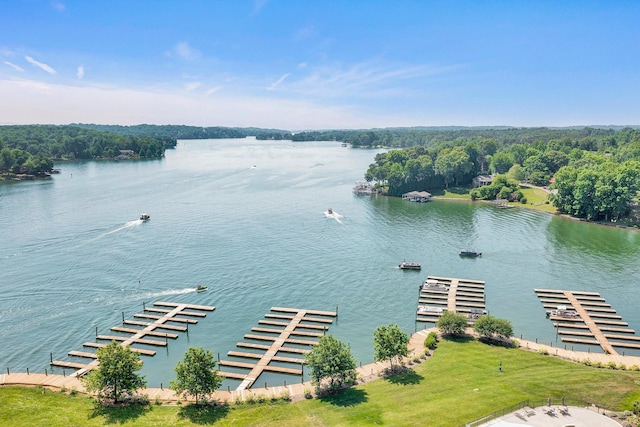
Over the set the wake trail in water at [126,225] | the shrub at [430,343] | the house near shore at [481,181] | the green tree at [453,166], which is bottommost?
the shrub at [430,343]

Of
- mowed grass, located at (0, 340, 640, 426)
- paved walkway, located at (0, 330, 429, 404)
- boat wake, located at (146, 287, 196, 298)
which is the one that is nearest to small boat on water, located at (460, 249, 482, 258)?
mowed grass, located at (0, 340, 640, 426)

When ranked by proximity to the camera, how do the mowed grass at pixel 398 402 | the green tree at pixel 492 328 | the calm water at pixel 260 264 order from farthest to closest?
the calm water at pixel 260 264 < the green tree at pixel 492 328 < the mowed grass at pixel 398 402

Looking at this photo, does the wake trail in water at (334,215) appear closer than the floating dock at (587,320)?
No

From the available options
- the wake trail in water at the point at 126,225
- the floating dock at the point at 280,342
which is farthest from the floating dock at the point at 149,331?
the wake trail in water at the point at 126,225

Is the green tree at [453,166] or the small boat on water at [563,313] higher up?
the green tree at [453,166]

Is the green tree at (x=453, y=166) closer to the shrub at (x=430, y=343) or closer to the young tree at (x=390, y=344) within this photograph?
the shrub at (x=430, y=343)
